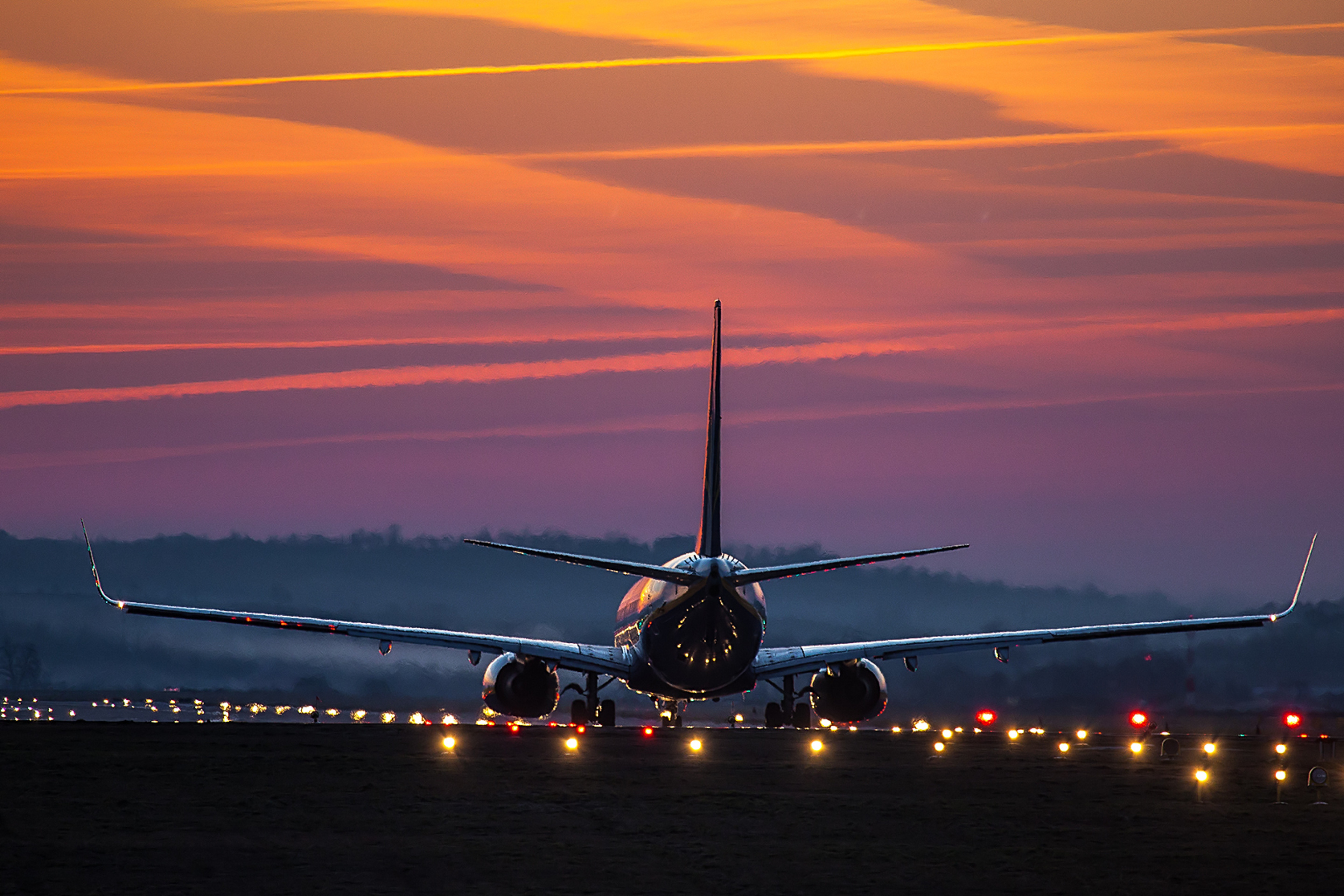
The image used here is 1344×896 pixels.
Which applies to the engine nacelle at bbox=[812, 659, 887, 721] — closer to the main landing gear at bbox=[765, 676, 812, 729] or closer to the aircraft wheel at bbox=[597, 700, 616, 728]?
the main landing gear at bbox=[765, 676, 812, 729]

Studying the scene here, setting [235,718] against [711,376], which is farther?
[235,718]

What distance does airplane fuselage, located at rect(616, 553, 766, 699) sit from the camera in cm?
5806

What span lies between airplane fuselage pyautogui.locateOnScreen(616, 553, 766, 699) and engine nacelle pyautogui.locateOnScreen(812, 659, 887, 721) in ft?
16.0

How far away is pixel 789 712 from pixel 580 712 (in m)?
8.81

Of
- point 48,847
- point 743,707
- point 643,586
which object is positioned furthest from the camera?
point 743,707

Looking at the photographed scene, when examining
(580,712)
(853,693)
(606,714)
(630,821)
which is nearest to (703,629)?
(853,693)

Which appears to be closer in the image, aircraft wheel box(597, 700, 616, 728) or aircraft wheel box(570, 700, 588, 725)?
aircraft wheel box(597, 700, 616, 728)

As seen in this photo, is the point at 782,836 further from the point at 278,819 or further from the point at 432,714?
the point at 432,714

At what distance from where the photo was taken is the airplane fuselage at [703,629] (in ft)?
190

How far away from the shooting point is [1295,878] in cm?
2638

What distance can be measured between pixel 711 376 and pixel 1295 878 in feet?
146

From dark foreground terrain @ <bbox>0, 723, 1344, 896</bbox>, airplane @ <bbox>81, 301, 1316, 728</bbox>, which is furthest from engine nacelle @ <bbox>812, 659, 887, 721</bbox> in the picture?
dark foreground terrain @ <bbox>0, 723, 1344, 896</bbox>

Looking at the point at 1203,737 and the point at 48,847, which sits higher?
the point at 1203,737

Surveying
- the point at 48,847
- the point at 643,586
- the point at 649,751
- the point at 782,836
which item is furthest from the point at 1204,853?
the point at 643,586
